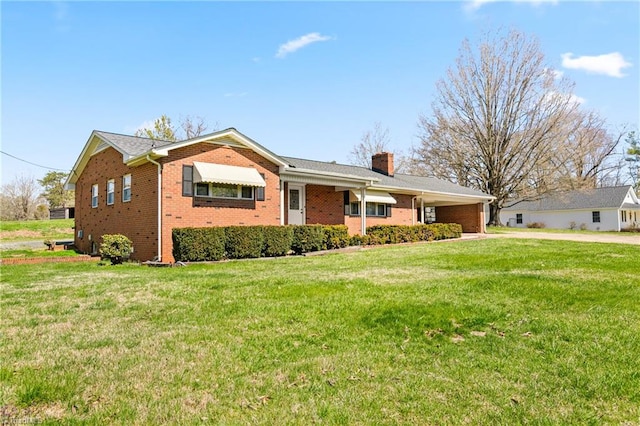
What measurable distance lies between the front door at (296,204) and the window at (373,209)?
3.00 meters

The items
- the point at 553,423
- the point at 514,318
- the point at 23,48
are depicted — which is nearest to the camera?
the point at 553,423

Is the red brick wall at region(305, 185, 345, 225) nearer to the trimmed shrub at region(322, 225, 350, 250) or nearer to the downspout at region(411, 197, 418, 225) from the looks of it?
the trimmed shrub at region(322, 225, 350, 250)

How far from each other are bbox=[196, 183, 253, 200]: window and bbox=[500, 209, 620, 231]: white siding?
134ft

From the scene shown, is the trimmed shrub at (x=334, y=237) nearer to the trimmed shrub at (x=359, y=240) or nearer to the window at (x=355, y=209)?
the trimmed shrub at (x=359, y=240)

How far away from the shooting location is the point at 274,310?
18.4 feet

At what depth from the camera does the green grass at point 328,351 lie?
9.75 feet

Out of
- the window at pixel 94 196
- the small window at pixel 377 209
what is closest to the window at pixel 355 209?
the small window at pixel 377 209

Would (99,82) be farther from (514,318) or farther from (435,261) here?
(514,318)

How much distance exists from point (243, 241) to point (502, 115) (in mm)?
27721

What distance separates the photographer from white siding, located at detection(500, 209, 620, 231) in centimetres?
4088

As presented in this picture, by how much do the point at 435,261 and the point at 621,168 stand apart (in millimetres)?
54794

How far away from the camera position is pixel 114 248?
41.3 ft

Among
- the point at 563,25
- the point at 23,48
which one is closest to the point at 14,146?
the point at 23,48

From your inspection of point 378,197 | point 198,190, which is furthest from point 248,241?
point 378,197
